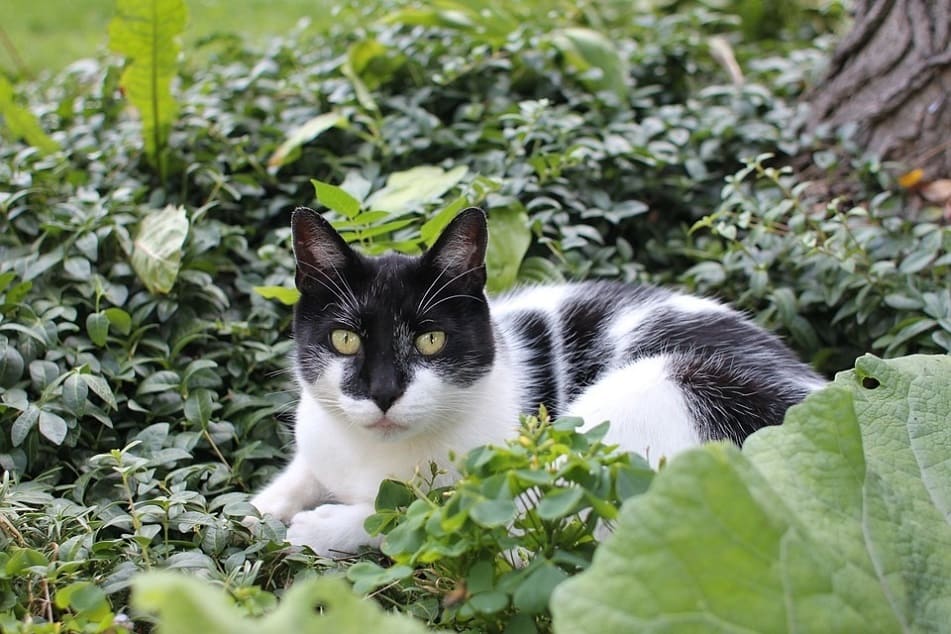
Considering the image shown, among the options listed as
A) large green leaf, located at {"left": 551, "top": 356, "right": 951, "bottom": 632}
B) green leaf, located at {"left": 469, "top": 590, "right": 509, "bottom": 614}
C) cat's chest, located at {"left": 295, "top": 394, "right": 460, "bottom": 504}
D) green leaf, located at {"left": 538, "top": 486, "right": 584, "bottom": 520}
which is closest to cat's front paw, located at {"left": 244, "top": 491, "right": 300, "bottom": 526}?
cat's chest, located at {"left": 295, "top": 394, "right": 460, "bottom": 504}

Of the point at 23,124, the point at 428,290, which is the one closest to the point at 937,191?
the point at 428,290

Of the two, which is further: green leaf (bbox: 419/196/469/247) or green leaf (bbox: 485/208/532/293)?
green leaf (bbox: 485/208/532/293)

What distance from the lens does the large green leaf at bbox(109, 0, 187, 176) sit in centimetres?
349

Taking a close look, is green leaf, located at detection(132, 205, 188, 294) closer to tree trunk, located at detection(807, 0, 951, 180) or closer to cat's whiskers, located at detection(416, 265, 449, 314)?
cat's whiskers, located at detection(416, 265, 449, 314)

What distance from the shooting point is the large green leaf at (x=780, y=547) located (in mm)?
1343

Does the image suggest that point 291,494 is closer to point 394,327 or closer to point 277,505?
point 277,505

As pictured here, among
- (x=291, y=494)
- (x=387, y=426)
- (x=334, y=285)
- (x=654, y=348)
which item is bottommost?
(x=291, y=494)

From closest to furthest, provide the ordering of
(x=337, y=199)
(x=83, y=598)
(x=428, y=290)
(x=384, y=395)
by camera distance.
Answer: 1. (x=83, y=598)
2. (x=384, y=395)
3. (x=428, y=290)
4. (x=337, y=199)

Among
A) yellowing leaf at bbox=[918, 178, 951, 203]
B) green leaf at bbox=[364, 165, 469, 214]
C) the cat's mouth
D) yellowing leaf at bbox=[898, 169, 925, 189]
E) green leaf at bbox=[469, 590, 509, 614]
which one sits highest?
green leaf at bbox=[469, 590, 509, 614]

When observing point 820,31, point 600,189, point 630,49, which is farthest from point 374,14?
point 820,31

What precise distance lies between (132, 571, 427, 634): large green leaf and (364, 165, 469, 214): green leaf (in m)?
1.91

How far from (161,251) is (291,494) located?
39.6 inches

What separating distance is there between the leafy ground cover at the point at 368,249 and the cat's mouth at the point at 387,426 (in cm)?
22

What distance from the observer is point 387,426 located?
218cm
